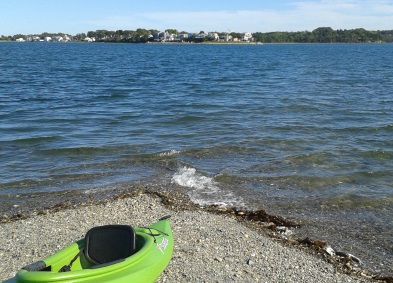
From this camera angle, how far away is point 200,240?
350 inches

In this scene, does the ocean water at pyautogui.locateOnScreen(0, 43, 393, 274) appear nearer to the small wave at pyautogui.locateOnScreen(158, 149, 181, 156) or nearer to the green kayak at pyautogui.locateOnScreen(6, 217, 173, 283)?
the small wave at pyautogui.locateOnScreen(158, 149, 181, 156)

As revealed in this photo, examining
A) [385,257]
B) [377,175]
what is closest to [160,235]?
[385,257]

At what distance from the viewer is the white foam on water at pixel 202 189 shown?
11.8 meters

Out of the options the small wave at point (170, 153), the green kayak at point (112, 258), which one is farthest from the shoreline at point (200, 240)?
the small wave at point (170, 153)

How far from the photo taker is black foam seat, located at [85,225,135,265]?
22.7ft

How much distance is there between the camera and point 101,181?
43.9 feet

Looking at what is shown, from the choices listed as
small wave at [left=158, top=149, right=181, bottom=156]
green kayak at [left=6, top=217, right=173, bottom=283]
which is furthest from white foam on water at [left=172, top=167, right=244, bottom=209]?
green kayak at [left=6, top=217, right=173, bottom=283]

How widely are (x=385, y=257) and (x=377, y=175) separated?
5575 millimetres

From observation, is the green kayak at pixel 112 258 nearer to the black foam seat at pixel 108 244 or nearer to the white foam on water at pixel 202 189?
the black foam seat at pixel 108 244

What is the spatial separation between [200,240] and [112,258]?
7.79 ft

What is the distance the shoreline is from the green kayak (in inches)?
23.9

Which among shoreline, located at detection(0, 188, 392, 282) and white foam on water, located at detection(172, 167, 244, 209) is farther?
white foam on water, located at detection(172, 167, 244, 209)

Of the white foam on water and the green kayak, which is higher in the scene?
the green kayak

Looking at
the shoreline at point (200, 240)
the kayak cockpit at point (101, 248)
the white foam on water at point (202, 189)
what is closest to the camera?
the kayak cockpit at point (101, 248)
